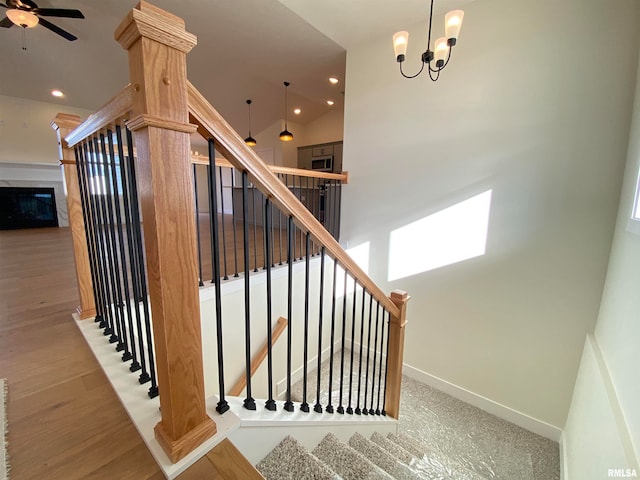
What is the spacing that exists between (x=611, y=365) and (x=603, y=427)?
37 centimetres

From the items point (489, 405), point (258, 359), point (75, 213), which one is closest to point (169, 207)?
point (75, 213)

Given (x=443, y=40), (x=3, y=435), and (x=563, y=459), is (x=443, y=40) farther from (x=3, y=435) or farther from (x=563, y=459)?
(x=563, y=459)

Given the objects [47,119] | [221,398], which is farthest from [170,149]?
[47,119]

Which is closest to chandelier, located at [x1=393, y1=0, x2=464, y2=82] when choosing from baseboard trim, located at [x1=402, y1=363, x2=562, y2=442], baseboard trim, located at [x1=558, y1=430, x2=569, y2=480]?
baseboard trim, located at [x1=402, y1=363, x2=562, y2=442]

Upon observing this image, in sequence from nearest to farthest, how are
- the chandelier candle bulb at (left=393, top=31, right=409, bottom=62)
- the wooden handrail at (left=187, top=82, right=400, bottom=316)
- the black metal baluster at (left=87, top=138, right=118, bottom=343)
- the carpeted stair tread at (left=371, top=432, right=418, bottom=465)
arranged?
the wooden handrail at (left=187, top=82, right=400, bottom=316)
the black metal baluster at (left=87, top=138, right=118, bottom=343)
the carpeted stair tread at (left=371, top=432, right=418, bottom=465)
the chandelier candle bulb at (left=393, top=31, right=409, bottom=62)

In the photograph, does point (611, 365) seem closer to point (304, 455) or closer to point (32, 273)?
point (304, 455)

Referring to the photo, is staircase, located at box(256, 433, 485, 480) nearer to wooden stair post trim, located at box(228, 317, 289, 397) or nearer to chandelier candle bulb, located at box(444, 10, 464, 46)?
wooden stair post trim, located at box(228, 317, 289, 397)

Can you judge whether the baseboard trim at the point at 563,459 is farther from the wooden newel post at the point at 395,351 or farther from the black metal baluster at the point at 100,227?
the black metal baluster at the point at 100,227

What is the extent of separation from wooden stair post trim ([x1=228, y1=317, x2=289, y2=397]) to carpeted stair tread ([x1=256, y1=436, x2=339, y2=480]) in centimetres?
166

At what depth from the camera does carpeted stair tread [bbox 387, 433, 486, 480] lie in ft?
5.97

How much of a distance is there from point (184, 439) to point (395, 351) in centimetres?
150

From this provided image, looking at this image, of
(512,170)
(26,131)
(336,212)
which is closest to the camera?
(512,170)

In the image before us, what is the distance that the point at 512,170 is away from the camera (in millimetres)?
2266

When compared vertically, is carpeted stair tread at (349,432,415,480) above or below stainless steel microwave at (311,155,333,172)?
below
